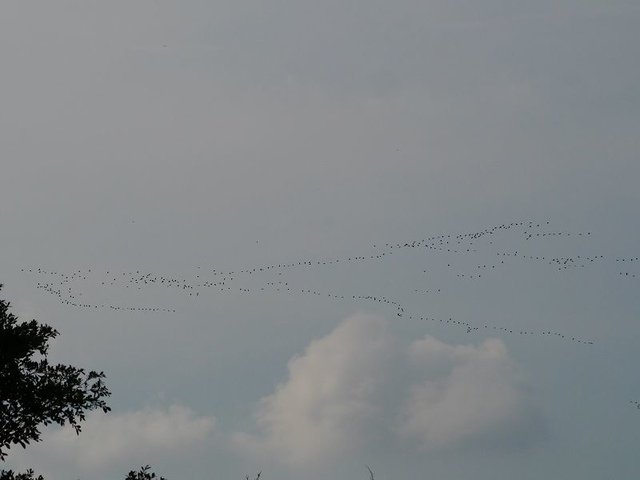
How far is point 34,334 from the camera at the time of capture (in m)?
41.5

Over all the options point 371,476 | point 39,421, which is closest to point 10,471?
point 39,421

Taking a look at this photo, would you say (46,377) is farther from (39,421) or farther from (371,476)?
(371,476)

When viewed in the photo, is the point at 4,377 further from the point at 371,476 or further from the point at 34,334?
the point at 371,476

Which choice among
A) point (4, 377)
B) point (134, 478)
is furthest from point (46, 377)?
point (134, 478)

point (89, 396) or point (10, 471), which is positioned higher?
point (89, 396)

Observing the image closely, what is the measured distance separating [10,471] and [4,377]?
3473mm

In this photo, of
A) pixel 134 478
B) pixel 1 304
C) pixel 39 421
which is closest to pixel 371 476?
pixel 134 478

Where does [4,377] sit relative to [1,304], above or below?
below

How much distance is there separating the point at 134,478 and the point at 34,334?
22.0ft

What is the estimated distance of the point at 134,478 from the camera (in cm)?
4084

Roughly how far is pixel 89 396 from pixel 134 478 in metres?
3.56

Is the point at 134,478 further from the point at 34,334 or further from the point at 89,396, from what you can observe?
the point at 34,334

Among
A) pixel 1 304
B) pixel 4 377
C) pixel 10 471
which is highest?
pixel 1 304

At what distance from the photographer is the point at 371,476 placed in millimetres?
39906
